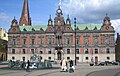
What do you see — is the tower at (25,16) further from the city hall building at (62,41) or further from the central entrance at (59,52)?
the central entrance at (59,52)

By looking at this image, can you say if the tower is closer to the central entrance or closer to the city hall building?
the city hall building

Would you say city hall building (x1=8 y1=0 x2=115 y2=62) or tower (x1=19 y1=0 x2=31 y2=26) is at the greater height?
tower (x1=19 y1=0 x2=31 y2=26)

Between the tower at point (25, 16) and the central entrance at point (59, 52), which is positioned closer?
the central entrance at point (59, 52)

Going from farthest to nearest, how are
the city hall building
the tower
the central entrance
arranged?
the tower → the central entrance → the city hall building

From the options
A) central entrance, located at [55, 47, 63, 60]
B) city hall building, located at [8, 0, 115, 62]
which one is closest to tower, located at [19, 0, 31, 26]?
city hall building, located at [8, 0, 115, 62]

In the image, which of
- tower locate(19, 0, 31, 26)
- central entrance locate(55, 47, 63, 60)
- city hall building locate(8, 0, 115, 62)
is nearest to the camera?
city hall building locate(8, 0, 115, 62)

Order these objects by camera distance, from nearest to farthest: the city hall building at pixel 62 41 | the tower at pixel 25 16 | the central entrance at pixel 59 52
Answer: the city hall building at pixel 62 41
the central entrance at pixel 59 52
the tower at pixel 25 16

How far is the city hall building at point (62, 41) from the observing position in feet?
284

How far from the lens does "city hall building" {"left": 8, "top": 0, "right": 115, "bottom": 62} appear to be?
86.7m

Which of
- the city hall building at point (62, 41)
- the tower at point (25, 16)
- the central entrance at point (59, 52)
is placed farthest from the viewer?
the tower at point (25, 16)

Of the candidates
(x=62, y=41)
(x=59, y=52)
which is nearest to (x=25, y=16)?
(x=62, y=41)

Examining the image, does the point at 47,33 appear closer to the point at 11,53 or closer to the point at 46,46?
the point at 46,46

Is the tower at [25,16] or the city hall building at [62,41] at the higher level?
the tower at [25,16]

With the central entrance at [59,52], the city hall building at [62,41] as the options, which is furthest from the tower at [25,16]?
the central entrance at [59,52]
